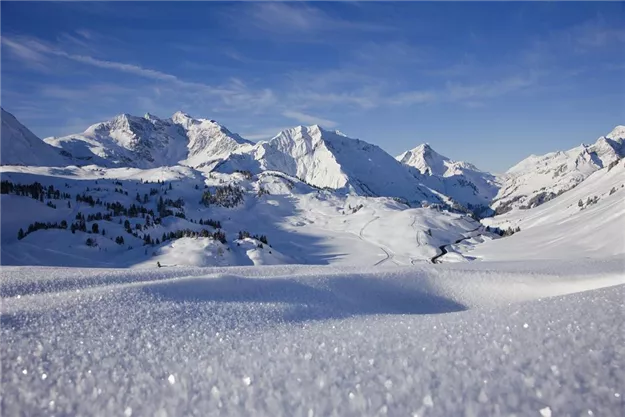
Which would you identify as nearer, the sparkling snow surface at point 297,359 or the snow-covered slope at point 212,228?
the sparkling snow surface at point 297,359

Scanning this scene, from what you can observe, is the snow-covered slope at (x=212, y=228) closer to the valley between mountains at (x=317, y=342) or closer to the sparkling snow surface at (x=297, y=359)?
the valley between mountains at (x=317, y=342)

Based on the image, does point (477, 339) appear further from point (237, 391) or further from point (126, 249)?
point (126, 249)

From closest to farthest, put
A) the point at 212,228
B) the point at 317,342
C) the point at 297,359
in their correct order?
the point at 297,359 < the point at 317,342 < the point at 212,228

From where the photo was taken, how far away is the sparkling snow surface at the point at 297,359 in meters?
4.12

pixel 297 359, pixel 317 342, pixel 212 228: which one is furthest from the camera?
pixel 212 228

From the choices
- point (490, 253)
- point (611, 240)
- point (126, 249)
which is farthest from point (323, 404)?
point (126, 249)

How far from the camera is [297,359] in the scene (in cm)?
520

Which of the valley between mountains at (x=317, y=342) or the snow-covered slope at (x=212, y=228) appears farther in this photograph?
the snow-covered slope at (x=212, y=228)

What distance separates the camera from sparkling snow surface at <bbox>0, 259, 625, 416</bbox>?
13.5 ft

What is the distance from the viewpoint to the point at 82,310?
7.90m

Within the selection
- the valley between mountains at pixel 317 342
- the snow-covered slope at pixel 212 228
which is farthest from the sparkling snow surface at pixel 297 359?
the snow-covered slope at pixel 212 228

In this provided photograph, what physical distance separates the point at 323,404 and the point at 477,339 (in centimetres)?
280

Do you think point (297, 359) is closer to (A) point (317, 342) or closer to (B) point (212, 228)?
(A) point (317, 342)

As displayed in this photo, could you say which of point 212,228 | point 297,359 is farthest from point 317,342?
point 212,228
